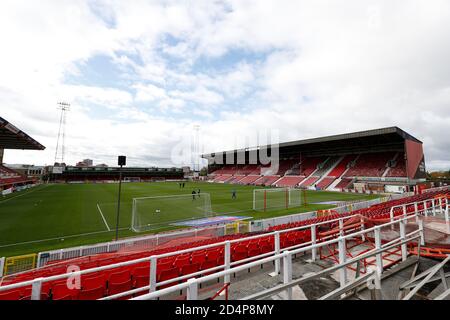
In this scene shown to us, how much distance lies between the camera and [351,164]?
1925 inches

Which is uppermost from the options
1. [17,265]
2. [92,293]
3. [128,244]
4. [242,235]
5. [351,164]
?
Answer: [351,164]

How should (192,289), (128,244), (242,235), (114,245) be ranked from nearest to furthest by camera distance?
1. (192,289)
2. (242,235)
3. (114,245)
4. (128,244)

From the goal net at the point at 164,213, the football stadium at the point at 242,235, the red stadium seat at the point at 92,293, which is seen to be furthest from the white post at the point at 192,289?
the goal net at the point at 164,213

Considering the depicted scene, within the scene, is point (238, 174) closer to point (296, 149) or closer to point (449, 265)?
point (296, 149)

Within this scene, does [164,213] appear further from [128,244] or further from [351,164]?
[351,164]

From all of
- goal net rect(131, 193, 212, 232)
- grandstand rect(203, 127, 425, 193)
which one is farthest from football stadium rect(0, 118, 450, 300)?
grandstand rect(203, 127, 425, 193)

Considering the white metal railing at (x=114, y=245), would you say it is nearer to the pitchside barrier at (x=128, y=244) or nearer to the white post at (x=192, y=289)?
the pitchside barrier at (x=128, y=244)

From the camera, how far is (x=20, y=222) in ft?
56.5

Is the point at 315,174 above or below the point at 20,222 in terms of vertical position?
above

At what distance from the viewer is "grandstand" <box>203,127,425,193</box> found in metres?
38.7

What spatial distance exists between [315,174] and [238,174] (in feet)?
93.3

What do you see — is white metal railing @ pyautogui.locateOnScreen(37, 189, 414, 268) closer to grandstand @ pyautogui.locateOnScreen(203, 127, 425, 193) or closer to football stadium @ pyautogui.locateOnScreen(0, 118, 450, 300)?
football stadium @ pyautogui.locateOnScreen(0, 118, 450, 300)

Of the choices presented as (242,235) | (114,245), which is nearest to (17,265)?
(114,245)
